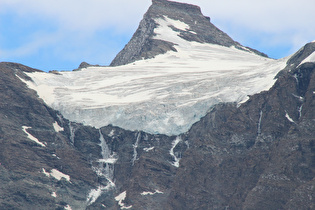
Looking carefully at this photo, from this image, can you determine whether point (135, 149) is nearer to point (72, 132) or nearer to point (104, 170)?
point (104, 170)

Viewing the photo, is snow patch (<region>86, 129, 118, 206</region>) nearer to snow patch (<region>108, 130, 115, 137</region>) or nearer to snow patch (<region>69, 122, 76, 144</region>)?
snow patch (<region>108, 130, 115, 137</region>)

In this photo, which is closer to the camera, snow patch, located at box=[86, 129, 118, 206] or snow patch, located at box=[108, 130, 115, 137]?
snow patch, located at box=[86, 129, 118, 206]

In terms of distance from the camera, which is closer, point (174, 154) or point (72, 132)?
point (174, 154)

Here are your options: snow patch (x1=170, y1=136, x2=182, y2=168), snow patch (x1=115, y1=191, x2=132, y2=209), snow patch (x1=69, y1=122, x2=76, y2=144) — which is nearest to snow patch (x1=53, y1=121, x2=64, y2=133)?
snow patch (x1=69, y1=122, x2=76, y2=144)

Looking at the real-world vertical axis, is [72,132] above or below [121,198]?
above

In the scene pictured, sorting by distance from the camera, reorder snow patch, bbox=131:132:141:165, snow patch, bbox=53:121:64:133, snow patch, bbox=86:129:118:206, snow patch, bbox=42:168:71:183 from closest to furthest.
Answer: snow patch, bbox=86:129:118:206 → snow patch, bbox=42:168:71:183 → snow patch, bbox=131:132:141:165 → snow patch, bbox=53:121:64:133

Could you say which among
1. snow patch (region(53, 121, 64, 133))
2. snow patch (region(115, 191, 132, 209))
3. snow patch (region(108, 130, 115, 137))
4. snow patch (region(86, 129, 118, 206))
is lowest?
snow patch (region(115, 191, 132, 209))

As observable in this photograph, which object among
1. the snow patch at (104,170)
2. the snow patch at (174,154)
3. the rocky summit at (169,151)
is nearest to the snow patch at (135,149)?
the rocky summit at (169,151)

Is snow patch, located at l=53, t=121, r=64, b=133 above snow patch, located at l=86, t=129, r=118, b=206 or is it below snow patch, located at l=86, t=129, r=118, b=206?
above

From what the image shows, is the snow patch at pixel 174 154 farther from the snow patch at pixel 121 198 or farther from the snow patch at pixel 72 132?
the snow patch at pixel 72 132

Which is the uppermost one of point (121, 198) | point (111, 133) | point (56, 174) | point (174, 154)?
point (111, 133)

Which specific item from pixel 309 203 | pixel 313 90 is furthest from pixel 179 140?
pixel 309 203

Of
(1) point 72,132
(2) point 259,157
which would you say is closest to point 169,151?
(1) point 72,132

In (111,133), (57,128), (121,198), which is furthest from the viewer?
(57,128)
